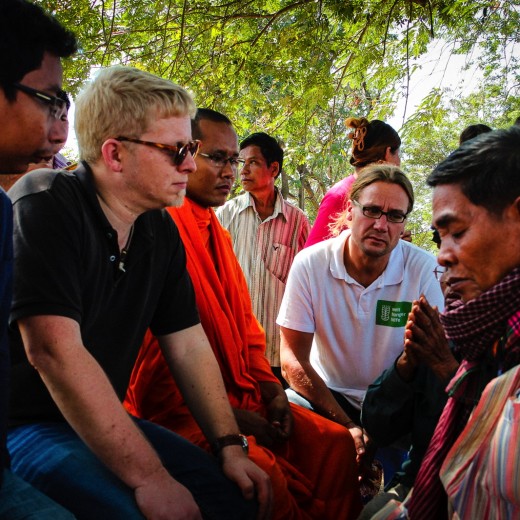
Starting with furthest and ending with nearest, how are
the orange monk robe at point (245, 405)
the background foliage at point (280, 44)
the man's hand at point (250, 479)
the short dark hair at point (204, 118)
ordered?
the background foliage at point (280, 44)
the short dark hair at point (204, 118)
the orange monk robe at point (245, 405)
the man's hand at point (250, 479)

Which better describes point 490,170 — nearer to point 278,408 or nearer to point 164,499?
point 164,499

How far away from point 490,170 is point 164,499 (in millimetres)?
1391

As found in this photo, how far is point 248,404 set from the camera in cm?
305

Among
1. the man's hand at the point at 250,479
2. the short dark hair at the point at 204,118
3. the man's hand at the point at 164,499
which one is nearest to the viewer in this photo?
the man's hand at the point at 164,499

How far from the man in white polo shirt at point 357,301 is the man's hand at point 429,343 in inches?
Answer: 39.6

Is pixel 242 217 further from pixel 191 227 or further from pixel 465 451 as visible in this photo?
pixel 465 451

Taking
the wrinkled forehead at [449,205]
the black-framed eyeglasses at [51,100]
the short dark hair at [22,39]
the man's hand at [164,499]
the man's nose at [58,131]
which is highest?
the short dark hair at [22,39]

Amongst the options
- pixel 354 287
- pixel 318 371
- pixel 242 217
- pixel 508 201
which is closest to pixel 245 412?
pixel 318 371

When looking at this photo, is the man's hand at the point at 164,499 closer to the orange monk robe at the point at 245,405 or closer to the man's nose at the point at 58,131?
the orange monk robe at the point at 245,405

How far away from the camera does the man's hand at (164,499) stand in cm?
191

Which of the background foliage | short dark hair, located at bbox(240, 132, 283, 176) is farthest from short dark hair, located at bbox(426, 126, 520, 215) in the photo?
short dark hair, located at bbox(240, 132, 283, 176)

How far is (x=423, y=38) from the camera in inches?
203

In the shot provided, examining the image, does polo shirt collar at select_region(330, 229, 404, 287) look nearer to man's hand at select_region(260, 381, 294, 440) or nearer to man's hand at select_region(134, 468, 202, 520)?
man's hand at select_region(260, 381, 294, 440)

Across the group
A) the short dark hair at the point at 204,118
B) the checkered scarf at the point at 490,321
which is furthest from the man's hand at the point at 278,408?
the short dark hair at the point at 204,118
